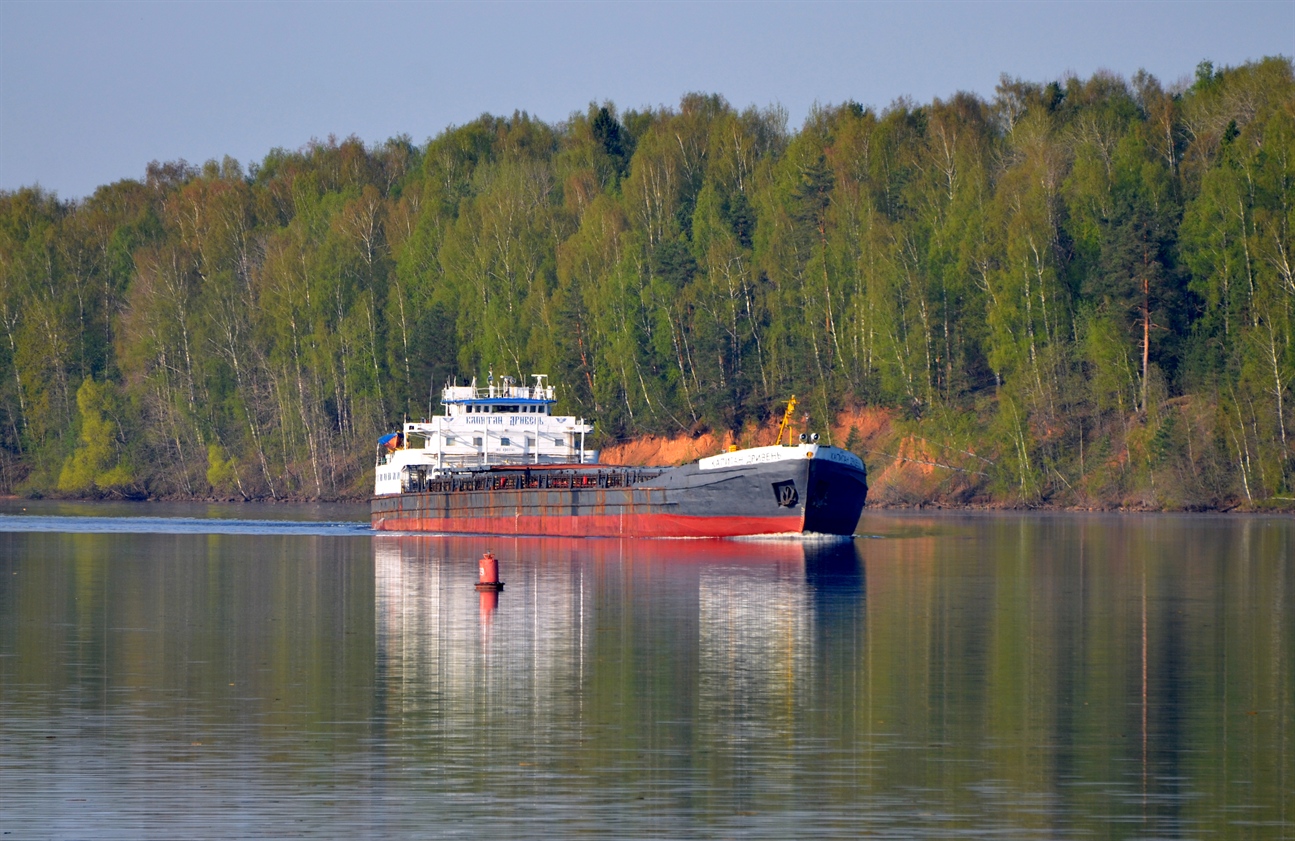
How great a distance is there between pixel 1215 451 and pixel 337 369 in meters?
74.6

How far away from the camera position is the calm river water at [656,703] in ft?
67.8

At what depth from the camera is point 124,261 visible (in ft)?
566

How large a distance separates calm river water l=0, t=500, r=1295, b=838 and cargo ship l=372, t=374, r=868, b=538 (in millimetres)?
14151

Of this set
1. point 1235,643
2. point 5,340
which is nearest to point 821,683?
point 1235,643

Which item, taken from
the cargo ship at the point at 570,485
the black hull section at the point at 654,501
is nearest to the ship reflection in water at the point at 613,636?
the black hull section at the point at 654,501

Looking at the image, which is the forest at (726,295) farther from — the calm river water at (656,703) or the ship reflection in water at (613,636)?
the calm river water at (656,703)

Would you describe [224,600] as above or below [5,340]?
below

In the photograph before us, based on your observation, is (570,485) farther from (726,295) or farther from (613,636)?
(726,295)

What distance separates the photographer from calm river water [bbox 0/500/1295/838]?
20656 millimetres

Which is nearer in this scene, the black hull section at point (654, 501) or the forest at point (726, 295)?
the black hull section at point (654, 501)

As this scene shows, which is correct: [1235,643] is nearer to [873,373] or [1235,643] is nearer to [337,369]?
[873,373]

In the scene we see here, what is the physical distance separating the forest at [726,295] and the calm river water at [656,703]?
51826 millimetres

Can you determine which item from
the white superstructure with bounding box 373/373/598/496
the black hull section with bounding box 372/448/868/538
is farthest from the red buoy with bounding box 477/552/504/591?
the white superstructure with bounding box 373/373/598/496

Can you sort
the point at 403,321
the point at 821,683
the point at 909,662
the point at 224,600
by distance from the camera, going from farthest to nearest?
the point at 403,321, the point at 224,600, the point at 909,662, the point at 821,683
